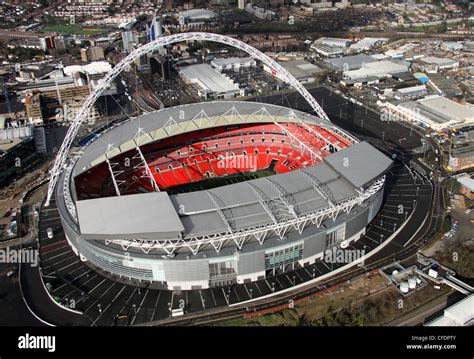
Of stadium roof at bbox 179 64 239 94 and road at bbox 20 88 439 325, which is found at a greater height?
stadium roof at bbox 179 64 239 94

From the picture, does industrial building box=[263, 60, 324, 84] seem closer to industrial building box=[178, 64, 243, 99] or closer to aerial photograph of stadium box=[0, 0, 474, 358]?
aerial photograph of stadium box=[0, 0, 474, 358]

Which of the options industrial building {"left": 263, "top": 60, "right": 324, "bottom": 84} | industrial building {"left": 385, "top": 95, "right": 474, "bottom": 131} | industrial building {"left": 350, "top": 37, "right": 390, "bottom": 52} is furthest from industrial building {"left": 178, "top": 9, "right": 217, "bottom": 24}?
industrial building {"left": 385, "top": 95, "right": 474, "bottom": 131}

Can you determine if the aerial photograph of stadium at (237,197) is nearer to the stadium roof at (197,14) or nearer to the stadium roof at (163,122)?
the stadium roof at (163,122)

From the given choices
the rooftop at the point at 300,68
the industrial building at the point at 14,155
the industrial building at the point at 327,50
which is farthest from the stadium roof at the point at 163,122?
the industrial building at the point at 327,50

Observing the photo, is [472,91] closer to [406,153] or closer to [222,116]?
[406,153]

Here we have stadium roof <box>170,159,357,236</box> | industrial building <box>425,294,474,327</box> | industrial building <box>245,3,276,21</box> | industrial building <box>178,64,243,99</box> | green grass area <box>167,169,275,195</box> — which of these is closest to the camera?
industrial building <box>425,294,474,327</box>

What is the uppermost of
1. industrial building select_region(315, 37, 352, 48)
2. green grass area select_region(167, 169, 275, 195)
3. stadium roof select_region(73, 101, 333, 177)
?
industrial building select_region(315, 37, 352, 48)

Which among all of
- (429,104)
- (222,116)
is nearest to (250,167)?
(222,116)

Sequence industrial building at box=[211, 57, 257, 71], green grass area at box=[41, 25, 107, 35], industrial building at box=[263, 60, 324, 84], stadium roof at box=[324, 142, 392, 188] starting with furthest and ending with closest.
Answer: green grass area at box=[41, 25, 107, 35] → industrial building at box=[211, 57, 257, 71] → industrial building at box=[263, 60, 324, 84] → stadium roof at box=[324, 142, 392, 188]
